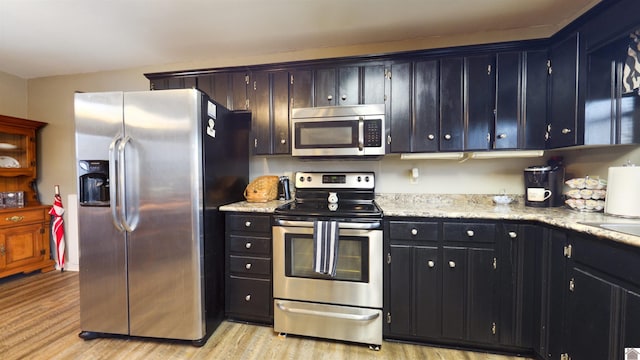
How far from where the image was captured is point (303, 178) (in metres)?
2.44

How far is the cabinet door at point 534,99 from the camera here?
1.88 m

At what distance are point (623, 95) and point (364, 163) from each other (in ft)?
5.77

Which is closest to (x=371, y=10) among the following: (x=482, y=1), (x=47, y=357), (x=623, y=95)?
(x=482, y=1)

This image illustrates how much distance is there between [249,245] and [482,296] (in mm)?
1753

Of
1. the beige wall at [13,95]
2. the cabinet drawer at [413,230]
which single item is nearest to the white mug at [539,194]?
the cabinet drawer at [413,230]

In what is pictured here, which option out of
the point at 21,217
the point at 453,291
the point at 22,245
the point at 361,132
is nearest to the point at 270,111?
the point at 361,132

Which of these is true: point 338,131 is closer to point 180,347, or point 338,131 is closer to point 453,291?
point 453,291

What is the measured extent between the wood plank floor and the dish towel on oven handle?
59 cm

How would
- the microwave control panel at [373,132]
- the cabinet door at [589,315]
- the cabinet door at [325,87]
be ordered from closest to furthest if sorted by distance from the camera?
the cabinet door at [589,315] < the microwave control panel at [373,132] < the cabinet door at [325,87]

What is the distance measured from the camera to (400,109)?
6.91 feet

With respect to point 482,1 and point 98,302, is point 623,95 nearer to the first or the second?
point 482,1

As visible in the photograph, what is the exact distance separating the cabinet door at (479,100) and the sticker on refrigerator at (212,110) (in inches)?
80.3

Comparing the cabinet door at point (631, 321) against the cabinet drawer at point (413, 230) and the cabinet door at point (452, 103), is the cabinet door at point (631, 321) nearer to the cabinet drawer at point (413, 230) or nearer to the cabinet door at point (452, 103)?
the cabinet drawer at point (413, 230)

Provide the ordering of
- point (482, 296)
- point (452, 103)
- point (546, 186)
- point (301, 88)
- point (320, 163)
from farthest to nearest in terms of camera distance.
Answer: point (320, 163) < point (301, 88) < point (452, 103) < point (546, 186) < point (482, 296)
